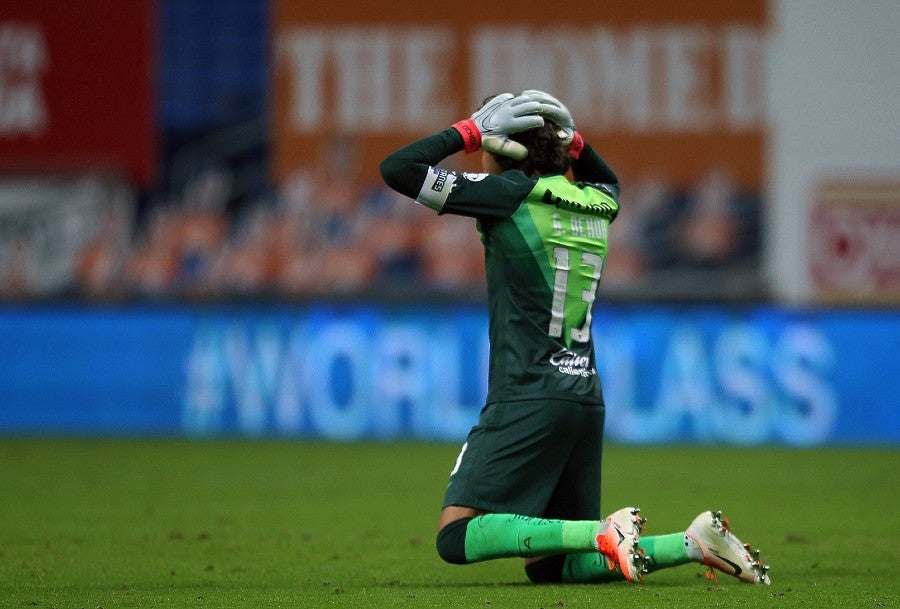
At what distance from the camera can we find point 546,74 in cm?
1903

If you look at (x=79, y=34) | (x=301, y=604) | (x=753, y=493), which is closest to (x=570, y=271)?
(x=301, y=604)

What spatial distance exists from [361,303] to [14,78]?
7.45 metres

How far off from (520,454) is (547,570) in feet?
1.94

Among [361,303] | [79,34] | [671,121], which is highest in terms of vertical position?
[79,34]

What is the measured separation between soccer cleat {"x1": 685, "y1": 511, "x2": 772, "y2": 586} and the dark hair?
1369 mm

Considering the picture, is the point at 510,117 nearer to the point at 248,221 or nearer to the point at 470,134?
the point at 470,134

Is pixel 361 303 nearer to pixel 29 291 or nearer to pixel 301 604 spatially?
pixel 29 291

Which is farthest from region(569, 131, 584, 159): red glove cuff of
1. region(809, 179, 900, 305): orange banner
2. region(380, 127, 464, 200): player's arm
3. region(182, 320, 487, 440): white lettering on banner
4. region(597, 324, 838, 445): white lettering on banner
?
region(809, 179, 900, 305): orange banner

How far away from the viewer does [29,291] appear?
17.3 metres

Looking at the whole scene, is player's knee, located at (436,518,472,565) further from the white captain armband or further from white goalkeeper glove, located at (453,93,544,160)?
white goalkeeper glove, located at (453,93,544,160)

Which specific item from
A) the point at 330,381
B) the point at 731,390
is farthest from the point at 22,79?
the point at 731,390

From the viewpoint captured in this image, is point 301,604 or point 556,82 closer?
point 301,604

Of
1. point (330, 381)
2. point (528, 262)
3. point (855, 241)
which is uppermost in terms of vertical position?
point (528, 262)

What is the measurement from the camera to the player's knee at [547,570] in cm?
554
